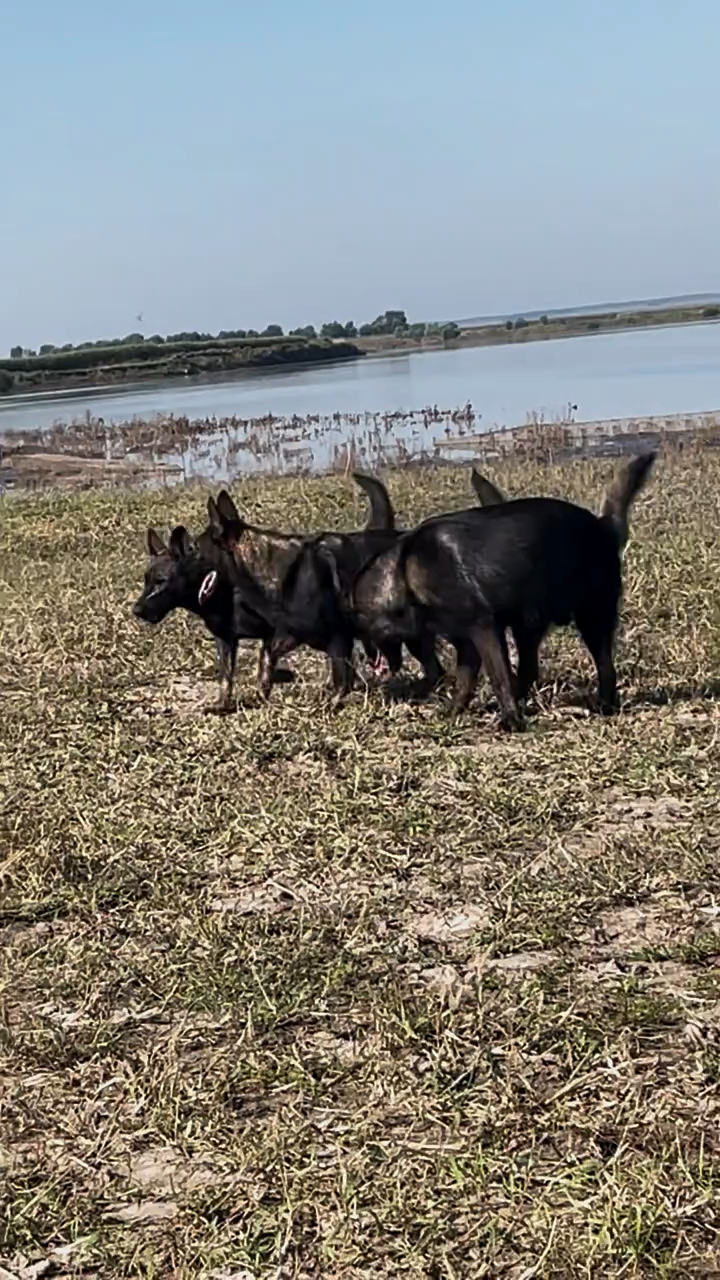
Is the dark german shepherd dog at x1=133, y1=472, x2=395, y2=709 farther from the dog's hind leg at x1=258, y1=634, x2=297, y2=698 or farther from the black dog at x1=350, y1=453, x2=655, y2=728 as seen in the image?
the black dog at x1=350, y1=453, x2=655, y2=728

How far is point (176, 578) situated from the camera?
27.0 ft

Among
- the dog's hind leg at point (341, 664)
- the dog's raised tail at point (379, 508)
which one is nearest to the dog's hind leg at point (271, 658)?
the dog's hind leg at point (341, 664)

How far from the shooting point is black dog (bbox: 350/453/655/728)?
22.6 ft

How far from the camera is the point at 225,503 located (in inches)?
332

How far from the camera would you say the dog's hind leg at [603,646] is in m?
7.04

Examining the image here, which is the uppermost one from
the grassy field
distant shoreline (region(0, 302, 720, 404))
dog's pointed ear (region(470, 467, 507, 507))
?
dog's pointed ear (region(470, 467, 507, 507))

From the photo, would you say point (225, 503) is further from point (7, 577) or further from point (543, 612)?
point (7, 577)

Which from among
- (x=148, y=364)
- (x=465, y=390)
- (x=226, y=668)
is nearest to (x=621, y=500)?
(x=226, y=668)

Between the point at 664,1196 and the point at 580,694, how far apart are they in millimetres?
4490

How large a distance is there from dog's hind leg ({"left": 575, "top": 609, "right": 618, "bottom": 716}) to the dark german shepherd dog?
1589mm

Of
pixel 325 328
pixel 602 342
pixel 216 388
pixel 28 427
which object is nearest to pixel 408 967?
pixel 28 427

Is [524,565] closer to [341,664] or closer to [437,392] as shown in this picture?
[341,664]

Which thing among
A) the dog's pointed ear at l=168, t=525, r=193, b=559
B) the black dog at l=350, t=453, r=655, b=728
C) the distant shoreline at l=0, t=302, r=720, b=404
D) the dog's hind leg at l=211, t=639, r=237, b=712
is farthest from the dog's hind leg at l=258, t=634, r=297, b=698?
the distant shoreline at l=0, t=302, r=720, b=404

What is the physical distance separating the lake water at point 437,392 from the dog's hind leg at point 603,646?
13.8 m
